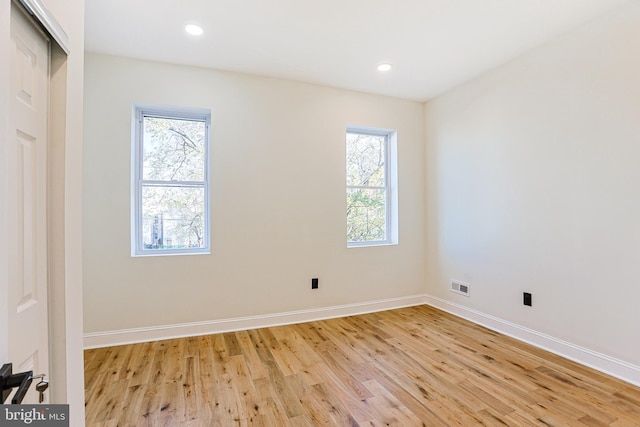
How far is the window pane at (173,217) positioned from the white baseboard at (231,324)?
789mm

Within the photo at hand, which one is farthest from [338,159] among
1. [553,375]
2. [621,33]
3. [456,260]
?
[553,375]

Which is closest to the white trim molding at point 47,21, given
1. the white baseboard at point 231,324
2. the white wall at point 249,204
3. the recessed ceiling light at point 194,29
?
the recessed ceiling light at point 194,29

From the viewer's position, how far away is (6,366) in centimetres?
75

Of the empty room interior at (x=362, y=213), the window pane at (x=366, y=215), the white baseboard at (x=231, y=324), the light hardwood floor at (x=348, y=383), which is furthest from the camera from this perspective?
the window pane at (x=366, y=215)

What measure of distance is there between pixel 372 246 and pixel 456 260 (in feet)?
3.24

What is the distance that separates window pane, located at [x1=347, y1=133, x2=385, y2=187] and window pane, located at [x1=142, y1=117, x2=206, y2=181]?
1730 mm

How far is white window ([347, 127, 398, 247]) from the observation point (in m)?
3.71

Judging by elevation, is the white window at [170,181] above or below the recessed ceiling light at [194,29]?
below

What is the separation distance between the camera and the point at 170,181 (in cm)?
296

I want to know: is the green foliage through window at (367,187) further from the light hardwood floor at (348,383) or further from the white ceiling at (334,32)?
the light hardwood floor at (348,383)

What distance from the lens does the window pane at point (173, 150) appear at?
2930 millimetres

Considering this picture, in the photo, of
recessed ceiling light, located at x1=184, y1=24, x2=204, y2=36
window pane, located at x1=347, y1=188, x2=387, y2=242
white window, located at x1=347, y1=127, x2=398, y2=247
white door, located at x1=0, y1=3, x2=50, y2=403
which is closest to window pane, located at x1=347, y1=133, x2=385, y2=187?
white window, located at x1=347, y1=127, x2=398, y2=247

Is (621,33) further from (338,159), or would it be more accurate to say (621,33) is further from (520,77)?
(338,159)

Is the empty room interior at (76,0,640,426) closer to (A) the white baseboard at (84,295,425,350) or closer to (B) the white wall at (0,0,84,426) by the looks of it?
(A) the white baseboard at (84,295,425,350)
